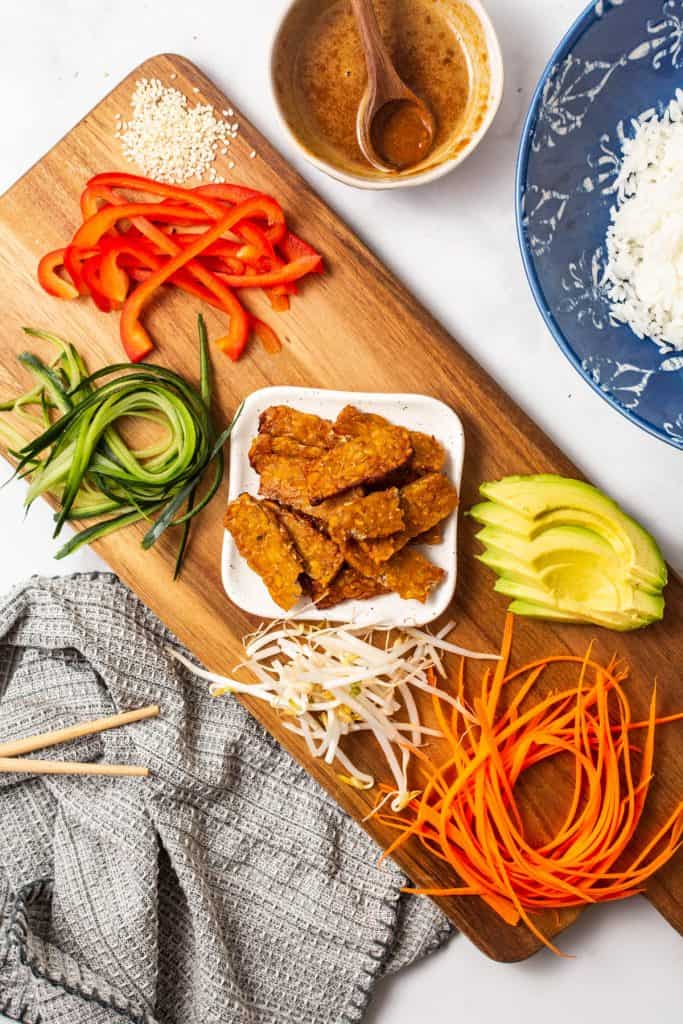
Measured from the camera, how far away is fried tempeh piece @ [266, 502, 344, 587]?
2646 millimetres

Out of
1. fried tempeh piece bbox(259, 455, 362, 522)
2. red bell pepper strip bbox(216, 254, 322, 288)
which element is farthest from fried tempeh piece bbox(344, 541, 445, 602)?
red bell pepper strip bbox(216, 254, 322, 288)

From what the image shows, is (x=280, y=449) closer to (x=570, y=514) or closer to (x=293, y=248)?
(x=293, y=248)

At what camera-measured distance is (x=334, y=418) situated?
110 inches

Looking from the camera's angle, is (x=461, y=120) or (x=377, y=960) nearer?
(x=461, y=120)

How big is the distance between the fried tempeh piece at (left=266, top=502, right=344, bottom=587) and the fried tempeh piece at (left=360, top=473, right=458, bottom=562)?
3.7 inches

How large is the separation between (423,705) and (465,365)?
3.43 feet

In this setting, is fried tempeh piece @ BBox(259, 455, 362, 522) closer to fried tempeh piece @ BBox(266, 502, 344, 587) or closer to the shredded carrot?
fried tempeh piece @ BBox(266, 502, 344, 587)

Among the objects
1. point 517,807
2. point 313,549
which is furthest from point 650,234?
point 517,807

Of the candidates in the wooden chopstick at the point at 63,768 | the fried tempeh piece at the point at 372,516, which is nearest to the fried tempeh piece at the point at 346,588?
the fried tempeh piece at the point at 372,516

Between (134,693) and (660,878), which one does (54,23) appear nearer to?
(134,693)

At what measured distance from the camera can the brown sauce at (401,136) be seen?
268 centimetres

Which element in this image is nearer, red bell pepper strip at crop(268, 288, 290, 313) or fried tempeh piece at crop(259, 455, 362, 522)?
fried tempeh piece at crop(259, 455, 362, 522)

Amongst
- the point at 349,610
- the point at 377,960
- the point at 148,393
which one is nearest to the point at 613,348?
the point at 349,610

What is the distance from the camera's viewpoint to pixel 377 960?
294cm
